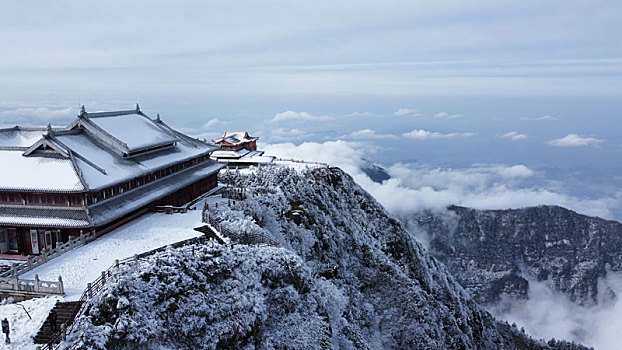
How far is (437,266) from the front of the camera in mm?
72312

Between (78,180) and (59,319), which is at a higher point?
(78,180)

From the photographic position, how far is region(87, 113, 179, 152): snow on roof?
4141cm

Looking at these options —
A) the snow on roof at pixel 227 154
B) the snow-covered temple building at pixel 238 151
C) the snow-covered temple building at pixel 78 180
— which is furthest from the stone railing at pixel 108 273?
the snow on roof at pixel 227 154

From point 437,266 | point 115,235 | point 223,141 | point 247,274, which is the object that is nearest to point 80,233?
point 115,235

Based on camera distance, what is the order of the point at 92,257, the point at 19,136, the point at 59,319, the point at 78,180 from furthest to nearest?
the point at 19,136 < the point at 78,180 < the point at 92,257 < the point at 59,319

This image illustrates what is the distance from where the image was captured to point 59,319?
857 inches

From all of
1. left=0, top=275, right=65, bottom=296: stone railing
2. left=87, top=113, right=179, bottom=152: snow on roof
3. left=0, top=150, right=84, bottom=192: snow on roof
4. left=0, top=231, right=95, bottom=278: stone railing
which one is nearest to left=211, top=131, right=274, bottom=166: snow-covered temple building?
left=87, top=113, right=179, bottom=152: snow on roof

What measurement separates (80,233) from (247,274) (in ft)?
49.0

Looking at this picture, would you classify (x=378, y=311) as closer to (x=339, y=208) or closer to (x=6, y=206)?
(x=339, y=208)

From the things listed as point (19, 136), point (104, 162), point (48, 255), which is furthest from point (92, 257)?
point (19, 136)

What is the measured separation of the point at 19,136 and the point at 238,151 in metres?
45.0

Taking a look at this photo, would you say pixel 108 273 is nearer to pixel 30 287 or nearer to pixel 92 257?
pixel 30 287

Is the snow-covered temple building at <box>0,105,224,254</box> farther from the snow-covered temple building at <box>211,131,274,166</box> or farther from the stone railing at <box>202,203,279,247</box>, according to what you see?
the snow-covered temple building at <box>211,131,274,166</box>

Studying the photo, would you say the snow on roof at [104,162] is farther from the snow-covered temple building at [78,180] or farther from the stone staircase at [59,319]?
the stone staircase at [59,319]
